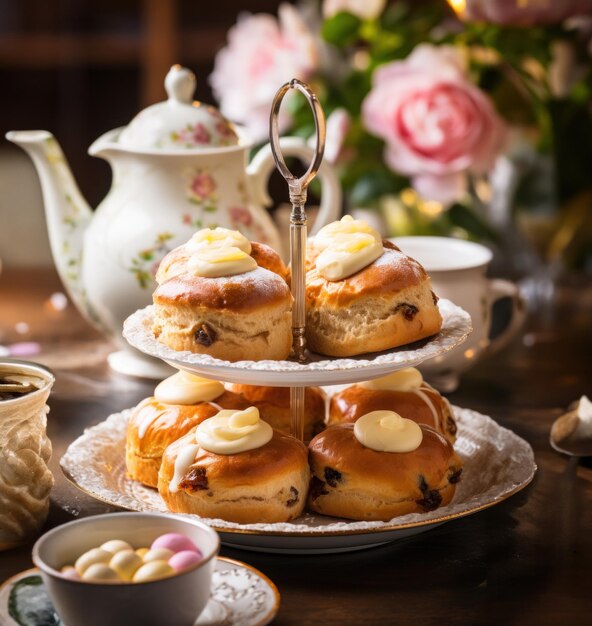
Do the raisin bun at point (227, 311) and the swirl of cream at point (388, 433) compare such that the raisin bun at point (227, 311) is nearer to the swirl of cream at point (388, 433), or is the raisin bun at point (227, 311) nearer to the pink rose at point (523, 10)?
the swirl of cream at point (388, 433)

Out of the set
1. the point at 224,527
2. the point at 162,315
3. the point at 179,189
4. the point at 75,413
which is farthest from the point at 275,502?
the point at 179,189

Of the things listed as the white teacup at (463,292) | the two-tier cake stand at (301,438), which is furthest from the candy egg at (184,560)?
the white teacup at (463,292)

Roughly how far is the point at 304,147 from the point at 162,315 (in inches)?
18.5

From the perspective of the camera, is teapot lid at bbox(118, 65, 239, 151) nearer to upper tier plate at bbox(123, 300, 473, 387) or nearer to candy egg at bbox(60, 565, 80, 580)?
upper tier plate at bbox(123, 300, 473, 387)

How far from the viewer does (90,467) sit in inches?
Result: 35.5

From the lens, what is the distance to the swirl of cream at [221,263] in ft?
2.69

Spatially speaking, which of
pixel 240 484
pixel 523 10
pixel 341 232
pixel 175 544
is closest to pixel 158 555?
pixel 175 544

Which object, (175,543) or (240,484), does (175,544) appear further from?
(240,484)

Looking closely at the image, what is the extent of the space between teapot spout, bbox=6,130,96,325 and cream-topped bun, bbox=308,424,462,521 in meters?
0.52

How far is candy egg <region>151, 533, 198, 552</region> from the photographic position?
0.67 m

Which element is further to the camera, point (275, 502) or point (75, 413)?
point (75, 413)

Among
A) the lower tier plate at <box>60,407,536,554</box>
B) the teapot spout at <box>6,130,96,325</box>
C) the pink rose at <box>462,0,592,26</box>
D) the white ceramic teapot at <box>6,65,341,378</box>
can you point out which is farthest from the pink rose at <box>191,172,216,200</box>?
the pink rose at <box>462,0,592,26</box>

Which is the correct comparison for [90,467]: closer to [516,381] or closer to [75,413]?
[75,413]

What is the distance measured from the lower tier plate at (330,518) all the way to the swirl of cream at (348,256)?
7.4 inches
